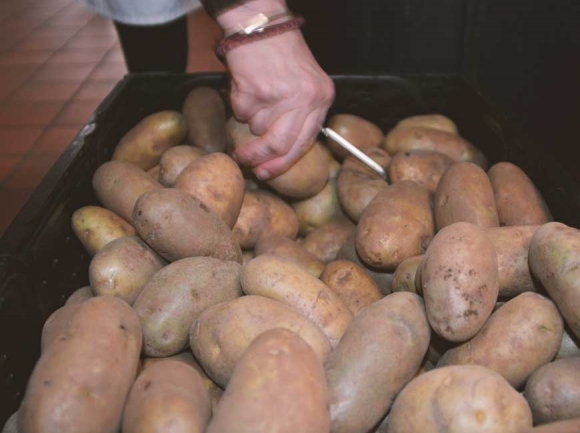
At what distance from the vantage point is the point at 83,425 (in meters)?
0.67

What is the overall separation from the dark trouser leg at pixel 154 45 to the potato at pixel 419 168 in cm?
88

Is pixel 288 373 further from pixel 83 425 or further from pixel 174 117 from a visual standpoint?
pixel 174 117

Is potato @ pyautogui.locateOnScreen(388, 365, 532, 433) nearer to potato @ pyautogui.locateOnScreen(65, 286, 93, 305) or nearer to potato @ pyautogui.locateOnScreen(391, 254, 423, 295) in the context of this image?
potato @ pyautogui.locateOnScreen(391, 254, 423, 295)

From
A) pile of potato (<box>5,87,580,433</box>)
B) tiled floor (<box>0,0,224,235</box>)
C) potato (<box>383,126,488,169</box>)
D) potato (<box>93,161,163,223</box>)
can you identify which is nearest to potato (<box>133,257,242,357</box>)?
pile of potato (<box>5,87,580,433</box>)

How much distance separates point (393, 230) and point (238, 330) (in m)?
0.40

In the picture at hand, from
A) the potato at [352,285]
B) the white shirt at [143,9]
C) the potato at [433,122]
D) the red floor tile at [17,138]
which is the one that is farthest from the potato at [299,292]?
the red floor tile at [17,138]

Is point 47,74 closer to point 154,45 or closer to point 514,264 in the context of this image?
point 154,45

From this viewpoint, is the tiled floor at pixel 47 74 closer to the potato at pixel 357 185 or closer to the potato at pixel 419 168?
the potato at pixel 357 185

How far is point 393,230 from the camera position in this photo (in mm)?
1061

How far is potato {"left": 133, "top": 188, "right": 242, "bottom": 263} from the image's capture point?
0.96m

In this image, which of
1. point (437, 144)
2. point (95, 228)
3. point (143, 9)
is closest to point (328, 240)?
point (437, 144)

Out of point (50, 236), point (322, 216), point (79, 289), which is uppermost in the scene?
point (50, 236)

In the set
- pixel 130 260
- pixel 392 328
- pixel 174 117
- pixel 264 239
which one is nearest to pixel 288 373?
pixel 392 328

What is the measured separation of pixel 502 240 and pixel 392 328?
0.92ft
